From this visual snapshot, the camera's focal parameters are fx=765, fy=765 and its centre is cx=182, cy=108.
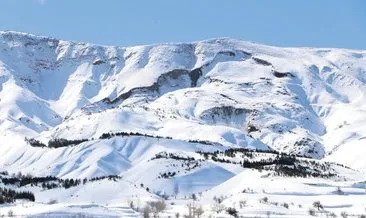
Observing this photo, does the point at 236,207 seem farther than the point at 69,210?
Yes

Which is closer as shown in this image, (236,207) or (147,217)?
(147,217)

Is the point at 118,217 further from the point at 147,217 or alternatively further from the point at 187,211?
the point at 187,211

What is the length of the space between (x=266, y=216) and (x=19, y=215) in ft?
192

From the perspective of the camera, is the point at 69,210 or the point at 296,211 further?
the point at 296,211

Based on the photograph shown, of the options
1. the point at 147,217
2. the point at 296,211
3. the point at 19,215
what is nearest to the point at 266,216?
the point at 296,211

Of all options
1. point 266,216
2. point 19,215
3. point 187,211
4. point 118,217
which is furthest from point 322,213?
point 19,215

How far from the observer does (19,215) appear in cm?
17462

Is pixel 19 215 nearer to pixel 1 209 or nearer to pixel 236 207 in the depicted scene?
pixel 1 209

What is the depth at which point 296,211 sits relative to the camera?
19650cm

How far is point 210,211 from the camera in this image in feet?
629

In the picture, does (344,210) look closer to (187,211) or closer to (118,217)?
(187,211)

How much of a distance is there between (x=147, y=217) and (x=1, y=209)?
1481 inches

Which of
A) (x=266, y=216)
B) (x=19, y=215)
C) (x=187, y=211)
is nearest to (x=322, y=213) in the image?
(x=266, y=216)

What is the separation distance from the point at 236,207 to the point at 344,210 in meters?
28.2
